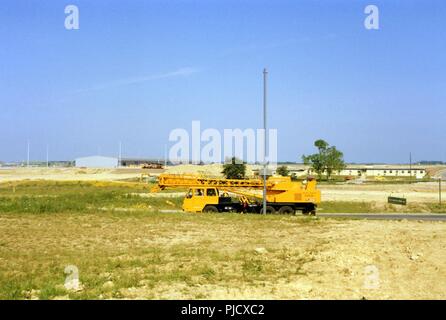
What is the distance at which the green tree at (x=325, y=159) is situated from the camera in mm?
96625

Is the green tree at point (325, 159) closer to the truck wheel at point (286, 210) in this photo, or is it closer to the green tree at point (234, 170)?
the green tree at point (234, 170)

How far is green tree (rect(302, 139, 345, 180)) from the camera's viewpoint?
9662 centimetres

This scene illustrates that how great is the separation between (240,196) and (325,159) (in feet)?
228

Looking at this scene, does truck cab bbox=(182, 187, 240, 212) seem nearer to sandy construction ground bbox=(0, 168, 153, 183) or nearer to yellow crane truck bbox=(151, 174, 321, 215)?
yellow crane truck bbox=(151, 174, 321, 215)

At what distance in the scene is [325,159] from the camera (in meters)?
97.0

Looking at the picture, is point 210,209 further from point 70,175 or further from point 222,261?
point 70,175

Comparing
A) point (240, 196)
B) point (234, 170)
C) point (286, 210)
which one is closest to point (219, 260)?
point (286, 210)

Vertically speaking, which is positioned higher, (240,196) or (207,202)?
(240,196)

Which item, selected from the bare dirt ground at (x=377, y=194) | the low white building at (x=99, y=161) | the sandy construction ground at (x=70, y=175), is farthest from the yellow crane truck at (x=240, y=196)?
the low white building at (x=99, y=161)

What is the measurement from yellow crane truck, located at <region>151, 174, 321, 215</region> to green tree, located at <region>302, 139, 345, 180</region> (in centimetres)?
6815

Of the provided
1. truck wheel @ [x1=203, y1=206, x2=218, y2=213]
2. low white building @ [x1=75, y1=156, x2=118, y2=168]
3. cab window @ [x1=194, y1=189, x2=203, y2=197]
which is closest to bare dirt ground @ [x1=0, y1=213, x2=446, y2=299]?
truck wheel @ [x1=203, y1=206, x2=218, y2=213]

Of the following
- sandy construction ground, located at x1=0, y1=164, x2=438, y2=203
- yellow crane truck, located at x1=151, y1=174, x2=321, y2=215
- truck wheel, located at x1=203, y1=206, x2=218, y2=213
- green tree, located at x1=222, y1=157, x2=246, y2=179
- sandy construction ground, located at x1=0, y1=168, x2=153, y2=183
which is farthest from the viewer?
sandy construction ground, located at x1=0, y1=168, x2=153, y2=183

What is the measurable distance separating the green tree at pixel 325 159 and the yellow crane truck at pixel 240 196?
6815cm
